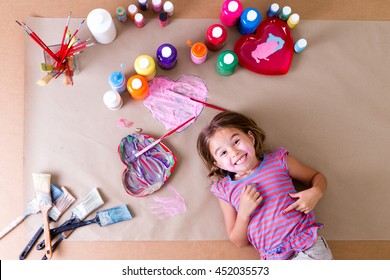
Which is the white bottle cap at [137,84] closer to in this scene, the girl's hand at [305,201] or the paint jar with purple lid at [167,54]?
the paint jar with purple lid at [167,54]

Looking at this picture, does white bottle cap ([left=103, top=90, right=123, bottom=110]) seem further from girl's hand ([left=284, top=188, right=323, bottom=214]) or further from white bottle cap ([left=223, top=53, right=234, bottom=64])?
girl's hand ([left=284, top=188, right=323, bottom=214])

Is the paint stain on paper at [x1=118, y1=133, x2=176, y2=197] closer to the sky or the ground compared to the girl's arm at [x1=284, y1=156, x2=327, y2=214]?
closer to the sky

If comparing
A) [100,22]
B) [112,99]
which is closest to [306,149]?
[112,99]

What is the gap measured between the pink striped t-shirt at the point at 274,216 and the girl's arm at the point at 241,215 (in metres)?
0.02

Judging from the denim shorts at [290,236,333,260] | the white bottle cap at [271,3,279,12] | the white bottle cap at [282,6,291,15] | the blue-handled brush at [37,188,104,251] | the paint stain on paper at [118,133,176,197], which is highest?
the white bottle cap at [271,3,279,12]

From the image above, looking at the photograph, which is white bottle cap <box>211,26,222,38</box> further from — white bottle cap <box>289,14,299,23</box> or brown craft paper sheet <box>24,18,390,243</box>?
white bottle cap <box>289,14,299,23</box>

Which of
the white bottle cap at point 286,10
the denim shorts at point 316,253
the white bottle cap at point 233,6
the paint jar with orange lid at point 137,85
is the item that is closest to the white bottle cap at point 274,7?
the white bottle cap at point 286,10

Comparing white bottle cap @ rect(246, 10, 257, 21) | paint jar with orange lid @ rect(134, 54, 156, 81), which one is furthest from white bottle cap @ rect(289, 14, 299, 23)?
paint jar with orange lid @ rect(134, 54, 156, 81)

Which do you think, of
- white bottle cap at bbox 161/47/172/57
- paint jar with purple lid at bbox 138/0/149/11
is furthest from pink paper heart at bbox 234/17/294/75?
paint jar with purple lid at bbox 138/0/149/11

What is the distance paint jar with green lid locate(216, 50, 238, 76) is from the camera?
3.41 feet

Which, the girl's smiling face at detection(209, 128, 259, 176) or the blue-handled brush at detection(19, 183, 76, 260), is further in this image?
the blue-handled brush at detection(19, 183, 76, 260)

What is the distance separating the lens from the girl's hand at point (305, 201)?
95 cm

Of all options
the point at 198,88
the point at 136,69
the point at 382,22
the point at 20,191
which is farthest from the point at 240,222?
the point at 382,22

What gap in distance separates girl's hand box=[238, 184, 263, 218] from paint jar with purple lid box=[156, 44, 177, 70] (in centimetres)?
45
